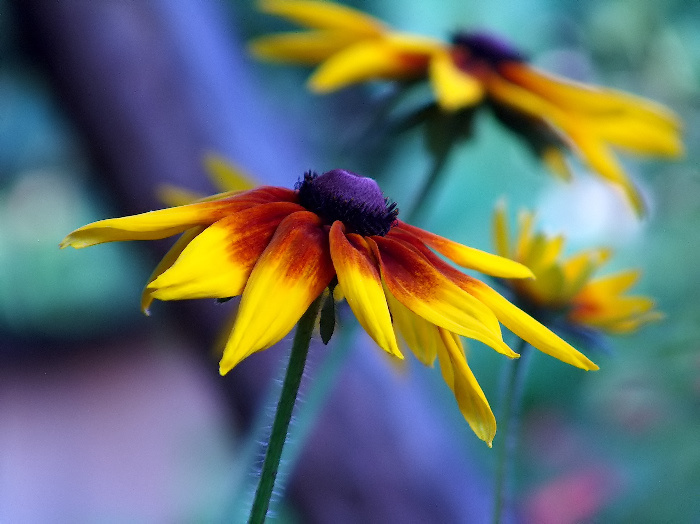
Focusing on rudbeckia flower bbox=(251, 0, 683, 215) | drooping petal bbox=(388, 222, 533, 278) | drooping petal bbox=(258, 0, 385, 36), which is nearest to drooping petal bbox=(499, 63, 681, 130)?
rudbeckia flower bbox=(251, 0, 683, 215)

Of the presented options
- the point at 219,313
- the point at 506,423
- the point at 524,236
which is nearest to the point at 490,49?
the point at 524,236

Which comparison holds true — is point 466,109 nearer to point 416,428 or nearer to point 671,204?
point 416,428

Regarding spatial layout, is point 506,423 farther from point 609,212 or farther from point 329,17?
point 609,212

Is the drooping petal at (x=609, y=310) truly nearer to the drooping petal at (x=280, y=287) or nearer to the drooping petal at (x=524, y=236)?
the drooping petal at (x=524, y=236)

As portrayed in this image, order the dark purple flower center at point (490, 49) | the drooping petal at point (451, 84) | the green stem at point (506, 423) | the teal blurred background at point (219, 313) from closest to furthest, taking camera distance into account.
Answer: the green stem at point (506, 423) → the drooping petal at point (451, 84) → the dark purple flower center at point (490, 49) → the teal blurred background at point (219, 313)

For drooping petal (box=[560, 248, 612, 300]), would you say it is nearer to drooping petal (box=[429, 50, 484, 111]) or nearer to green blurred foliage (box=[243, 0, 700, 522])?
drooping petal (box=[429, 50, 484, 111])

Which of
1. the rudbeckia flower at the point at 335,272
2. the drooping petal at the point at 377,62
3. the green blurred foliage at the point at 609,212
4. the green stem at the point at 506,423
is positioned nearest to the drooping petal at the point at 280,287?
the rudbeckia flower at the point at 335,272
